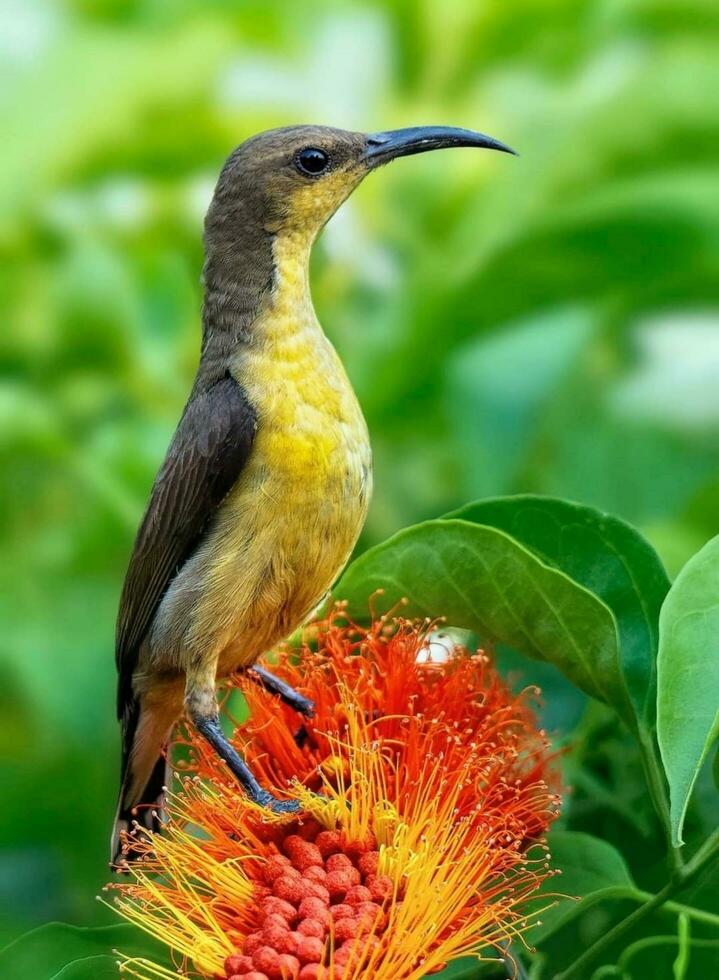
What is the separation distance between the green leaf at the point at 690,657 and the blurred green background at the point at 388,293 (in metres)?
0.59

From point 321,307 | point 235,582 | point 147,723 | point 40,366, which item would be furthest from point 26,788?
point 321,307

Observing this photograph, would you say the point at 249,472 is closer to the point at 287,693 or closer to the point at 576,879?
the point at 287,693

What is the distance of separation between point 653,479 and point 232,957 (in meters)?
1.75

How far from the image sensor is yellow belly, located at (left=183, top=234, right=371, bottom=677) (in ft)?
8.32

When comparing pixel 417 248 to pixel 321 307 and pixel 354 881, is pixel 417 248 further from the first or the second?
pixel 354 881

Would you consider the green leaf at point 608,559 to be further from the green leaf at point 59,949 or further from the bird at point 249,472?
the green leaf at point 59,949

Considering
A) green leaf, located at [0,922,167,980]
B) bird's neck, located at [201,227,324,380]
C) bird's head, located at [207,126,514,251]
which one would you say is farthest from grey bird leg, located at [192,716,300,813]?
bird's head, located at [207,126,514,251]

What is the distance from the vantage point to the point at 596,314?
3.52 meters

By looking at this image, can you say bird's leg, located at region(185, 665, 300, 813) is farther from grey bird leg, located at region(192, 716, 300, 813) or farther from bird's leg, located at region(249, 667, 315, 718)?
bird's leg, located at region(249, 667, 315, 718)

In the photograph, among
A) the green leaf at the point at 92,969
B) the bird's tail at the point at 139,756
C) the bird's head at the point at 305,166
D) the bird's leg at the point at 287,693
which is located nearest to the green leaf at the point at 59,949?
the green leaf at the point at 92,969

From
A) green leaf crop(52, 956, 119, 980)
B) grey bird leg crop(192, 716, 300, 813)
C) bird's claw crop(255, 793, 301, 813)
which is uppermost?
grey bird leg crop(192, 716, 300, 813)

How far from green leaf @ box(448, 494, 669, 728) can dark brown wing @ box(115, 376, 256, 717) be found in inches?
20.8

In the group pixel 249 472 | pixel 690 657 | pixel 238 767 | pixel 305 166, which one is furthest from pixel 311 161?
pixel 690 657

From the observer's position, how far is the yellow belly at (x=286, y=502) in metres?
2.54
